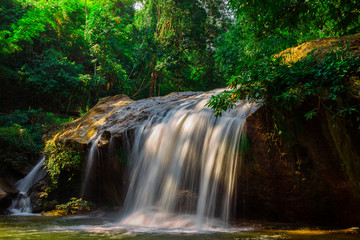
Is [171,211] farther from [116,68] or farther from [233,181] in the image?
[116,68]

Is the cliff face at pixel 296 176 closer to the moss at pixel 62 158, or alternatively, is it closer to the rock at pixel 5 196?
the moss at pixel 62 158

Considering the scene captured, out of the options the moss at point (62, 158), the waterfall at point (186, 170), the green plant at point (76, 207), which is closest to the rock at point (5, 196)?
the moss at point (62, 158)

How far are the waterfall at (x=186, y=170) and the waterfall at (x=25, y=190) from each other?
11.8 feet

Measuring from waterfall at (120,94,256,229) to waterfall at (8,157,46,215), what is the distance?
360cm

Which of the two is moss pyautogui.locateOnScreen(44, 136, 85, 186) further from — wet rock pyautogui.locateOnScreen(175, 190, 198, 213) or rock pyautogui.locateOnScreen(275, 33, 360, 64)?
rock pyautogui.locateOnScreen(275, 33, 360, 64)

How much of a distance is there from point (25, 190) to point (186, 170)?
6046 mm

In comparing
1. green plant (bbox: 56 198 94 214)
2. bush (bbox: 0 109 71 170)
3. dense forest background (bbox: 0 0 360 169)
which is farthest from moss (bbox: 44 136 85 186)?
dense forest background (bbox: 0 0 360 169)

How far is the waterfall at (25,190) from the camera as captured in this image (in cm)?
793

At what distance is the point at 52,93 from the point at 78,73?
1.76m

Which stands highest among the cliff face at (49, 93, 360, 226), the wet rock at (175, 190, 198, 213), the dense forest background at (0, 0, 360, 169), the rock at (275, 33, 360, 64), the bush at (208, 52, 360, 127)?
the dense forest background at (0, 0, 360, 169)

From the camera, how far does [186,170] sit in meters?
5.64

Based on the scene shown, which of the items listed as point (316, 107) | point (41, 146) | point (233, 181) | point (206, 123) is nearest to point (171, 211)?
point (233, 181)

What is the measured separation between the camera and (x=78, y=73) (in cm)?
1555

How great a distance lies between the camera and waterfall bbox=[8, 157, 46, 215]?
7930mm
